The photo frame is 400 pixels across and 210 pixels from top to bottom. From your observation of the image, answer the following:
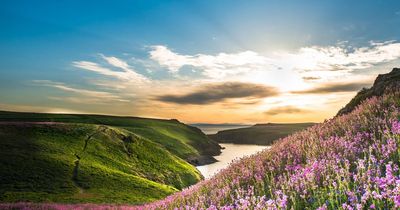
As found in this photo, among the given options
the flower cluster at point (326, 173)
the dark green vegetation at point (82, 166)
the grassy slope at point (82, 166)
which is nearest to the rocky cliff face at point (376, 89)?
the flower cluster at point (326, 173)

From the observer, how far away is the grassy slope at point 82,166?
41250mm

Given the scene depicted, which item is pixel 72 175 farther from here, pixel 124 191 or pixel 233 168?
pixel 233 168

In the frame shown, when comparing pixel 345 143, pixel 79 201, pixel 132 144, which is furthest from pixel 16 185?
pixel 345 143

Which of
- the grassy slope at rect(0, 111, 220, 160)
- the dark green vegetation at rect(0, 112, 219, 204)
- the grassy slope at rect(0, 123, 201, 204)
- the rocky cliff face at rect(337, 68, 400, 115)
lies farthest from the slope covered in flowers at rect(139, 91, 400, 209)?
the grassy slope at rect(0, 111, 220, 160)

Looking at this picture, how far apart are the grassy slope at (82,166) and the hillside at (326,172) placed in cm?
3314

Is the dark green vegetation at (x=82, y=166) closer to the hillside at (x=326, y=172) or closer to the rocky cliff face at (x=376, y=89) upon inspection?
the rocky cliff face at (x=376, y=89)

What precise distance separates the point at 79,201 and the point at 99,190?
7.60 m

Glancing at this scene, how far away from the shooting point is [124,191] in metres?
45.9

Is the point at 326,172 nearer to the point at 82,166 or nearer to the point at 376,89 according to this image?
the point at 376,89

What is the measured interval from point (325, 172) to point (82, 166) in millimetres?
52595

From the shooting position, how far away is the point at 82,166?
5338 cm

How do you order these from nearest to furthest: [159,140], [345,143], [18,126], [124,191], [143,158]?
[345,143], [124,191], [18,126], [143,158], [159,140]

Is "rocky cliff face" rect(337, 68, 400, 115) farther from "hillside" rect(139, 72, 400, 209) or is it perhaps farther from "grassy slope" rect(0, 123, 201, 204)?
"grassy slope" rect(0, 123, 201, 204)

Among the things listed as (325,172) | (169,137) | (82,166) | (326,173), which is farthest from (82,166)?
(169,137)
